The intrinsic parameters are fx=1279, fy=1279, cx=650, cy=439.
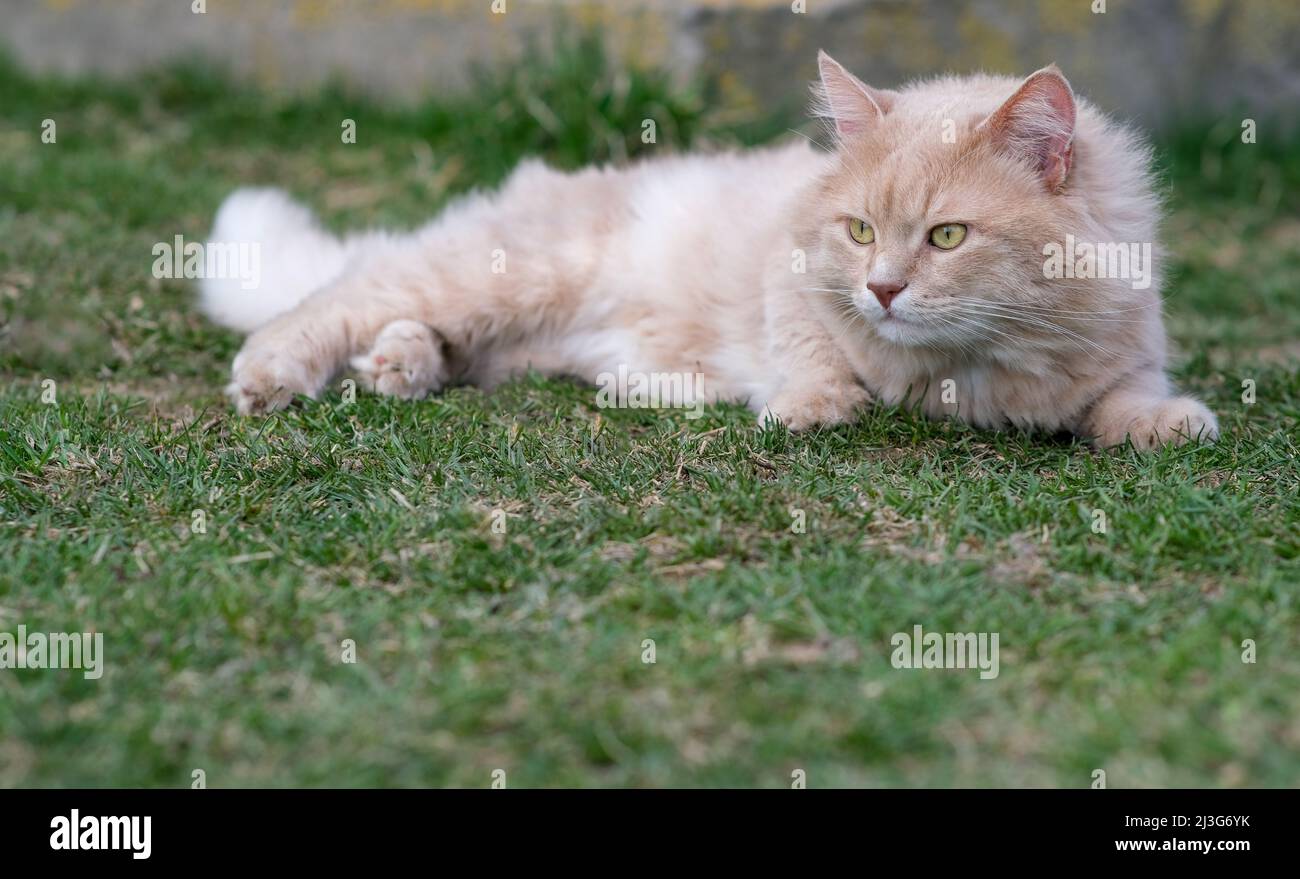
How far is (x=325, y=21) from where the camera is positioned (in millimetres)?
7039

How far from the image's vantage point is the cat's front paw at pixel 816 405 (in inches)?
136

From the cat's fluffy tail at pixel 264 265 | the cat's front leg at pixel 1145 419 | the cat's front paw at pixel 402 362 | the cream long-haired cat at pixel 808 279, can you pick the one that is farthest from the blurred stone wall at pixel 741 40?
the cat's front leg at pixel 1145 419

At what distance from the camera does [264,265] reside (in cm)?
460

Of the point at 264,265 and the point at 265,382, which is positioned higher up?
the point at 264,265

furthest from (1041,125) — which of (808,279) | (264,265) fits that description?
(264,265)

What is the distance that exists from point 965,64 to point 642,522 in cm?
444

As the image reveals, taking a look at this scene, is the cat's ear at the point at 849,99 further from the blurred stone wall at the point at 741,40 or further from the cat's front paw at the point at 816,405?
the blurred stone wall at the point at 741,40

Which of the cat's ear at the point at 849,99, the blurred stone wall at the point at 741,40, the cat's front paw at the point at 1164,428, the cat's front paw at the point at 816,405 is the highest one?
the blurred stone wall at the point at 741,40

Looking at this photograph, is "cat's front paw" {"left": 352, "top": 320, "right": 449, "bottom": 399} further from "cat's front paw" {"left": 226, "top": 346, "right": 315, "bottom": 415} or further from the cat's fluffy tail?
the cat's fluffy tail

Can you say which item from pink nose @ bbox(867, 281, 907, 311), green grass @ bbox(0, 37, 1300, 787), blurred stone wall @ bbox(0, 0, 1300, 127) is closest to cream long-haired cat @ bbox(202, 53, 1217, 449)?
pink nose @ bbox(867, 281, 907, 311)

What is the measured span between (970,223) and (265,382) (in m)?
2.03

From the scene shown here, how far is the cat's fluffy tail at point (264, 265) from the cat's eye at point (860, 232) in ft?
6.59

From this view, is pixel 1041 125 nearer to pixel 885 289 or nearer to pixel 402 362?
pixel 885 289

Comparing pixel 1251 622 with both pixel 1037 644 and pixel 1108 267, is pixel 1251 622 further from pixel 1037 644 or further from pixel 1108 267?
pixel 1108 267
